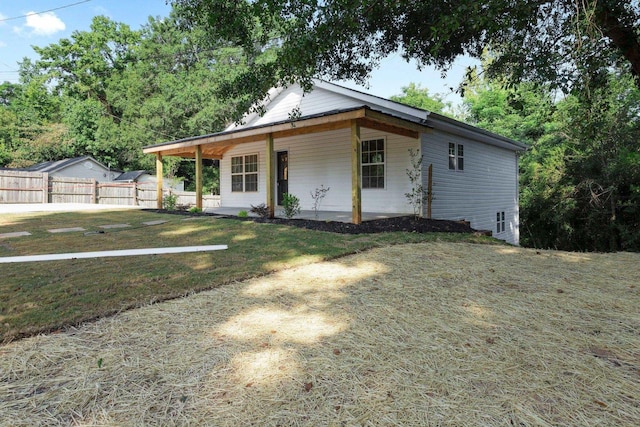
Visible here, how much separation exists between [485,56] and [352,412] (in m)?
8.91

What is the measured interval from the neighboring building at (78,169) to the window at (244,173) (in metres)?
15.0

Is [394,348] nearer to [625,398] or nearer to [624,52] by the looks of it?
[625,398]

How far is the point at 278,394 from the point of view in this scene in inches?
75.2

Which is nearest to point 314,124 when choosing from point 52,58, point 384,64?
point 384,64

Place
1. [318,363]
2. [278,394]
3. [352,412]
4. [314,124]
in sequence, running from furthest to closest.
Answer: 1. [314,124]
2. [318,363]
3. [278,394]
4. [352,412]

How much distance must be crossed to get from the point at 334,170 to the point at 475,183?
498 cm

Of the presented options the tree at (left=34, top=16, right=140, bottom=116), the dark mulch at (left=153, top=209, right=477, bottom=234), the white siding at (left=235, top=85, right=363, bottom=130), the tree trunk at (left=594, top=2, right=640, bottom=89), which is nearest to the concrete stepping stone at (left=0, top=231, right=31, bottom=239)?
the dark mulch at (left=153, top=209, right=477, bottom=234)

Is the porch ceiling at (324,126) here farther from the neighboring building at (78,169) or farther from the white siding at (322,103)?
the neighboring building at (78,169)

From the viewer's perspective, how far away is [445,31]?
4.90 meters

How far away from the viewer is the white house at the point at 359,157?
893cm

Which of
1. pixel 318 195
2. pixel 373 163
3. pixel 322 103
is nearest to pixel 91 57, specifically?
pixel 322 103

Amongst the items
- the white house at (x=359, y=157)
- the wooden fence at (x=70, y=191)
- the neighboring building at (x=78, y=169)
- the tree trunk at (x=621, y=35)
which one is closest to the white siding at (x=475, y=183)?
the white house at (x=359, y=157)

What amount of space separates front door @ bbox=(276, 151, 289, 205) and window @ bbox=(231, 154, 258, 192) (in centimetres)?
110

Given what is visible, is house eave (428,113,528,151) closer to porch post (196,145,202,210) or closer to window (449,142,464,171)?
window (449,142,464,171)
